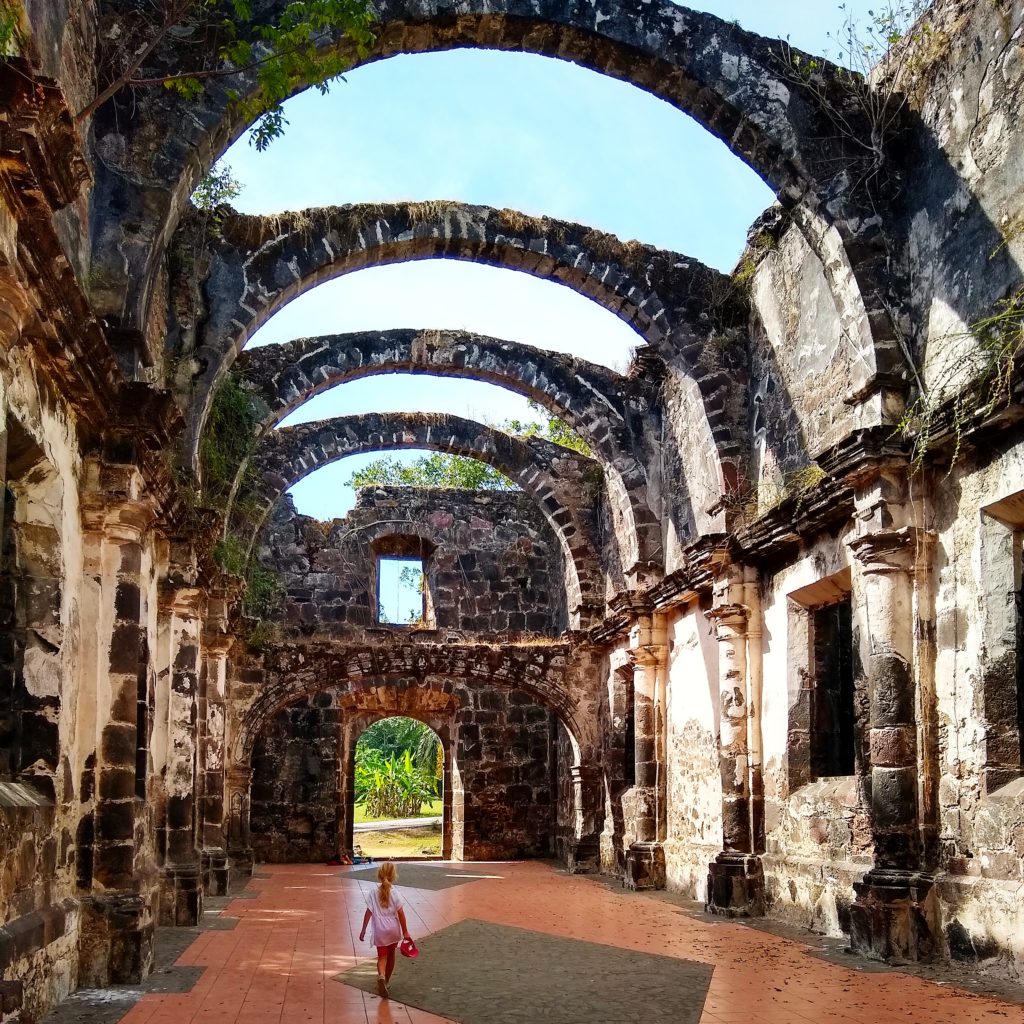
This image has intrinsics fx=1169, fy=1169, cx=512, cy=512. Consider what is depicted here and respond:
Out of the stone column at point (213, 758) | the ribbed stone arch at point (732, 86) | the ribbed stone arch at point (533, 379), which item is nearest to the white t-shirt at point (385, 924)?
the ribbed stone arch at point (732, 86)

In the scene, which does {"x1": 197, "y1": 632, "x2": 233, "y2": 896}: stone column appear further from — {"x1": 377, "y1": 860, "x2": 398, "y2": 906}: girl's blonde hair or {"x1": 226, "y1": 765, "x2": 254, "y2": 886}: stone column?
{"x1": 377, "y1": 860, "x2": 398, "y2": 906}: girl's blonde hair

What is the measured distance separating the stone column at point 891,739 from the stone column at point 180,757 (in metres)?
5.48

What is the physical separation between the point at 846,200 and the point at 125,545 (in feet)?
18.8

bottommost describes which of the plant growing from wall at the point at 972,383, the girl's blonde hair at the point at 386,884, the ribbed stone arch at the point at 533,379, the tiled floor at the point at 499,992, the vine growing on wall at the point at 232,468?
the tiled floor at the point at 499,992

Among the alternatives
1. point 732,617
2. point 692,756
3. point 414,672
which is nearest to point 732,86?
point 732,617

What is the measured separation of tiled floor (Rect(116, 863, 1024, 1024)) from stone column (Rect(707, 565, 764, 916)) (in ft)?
1.52

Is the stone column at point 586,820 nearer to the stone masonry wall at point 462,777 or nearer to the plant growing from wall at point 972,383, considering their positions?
the stone masonry wall at point 462,777

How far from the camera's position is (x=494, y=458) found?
17.4 meters

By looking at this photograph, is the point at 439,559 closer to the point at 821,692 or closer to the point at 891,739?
the point at 821,692

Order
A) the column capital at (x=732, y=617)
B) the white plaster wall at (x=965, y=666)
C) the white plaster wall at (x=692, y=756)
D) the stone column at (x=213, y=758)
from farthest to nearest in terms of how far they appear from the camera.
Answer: the stone column at (x=213, y=758), the white plaster wall at (x=692, y=756), the column capital at (x=732, y=617), the white plaster wall at (x=965, y=666)

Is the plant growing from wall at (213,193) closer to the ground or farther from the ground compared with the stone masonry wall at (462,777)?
farther from the ground

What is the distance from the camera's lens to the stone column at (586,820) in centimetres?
1617

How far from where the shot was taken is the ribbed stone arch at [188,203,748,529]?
10.9m

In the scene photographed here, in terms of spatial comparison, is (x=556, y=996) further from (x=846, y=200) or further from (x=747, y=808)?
(x=846, y=200)
